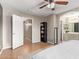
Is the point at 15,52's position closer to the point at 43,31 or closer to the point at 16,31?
the point at 16,31

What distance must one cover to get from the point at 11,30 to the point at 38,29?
2691mm

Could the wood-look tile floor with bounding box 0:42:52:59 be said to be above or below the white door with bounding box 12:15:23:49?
below

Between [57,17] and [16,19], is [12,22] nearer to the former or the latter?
[16,19]

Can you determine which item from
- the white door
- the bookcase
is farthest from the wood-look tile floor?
A: the bookcase

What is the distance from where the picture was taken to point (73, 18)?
8.14 meters

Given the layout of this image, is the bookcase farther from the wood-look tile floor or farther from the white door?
the wood-look tile floor

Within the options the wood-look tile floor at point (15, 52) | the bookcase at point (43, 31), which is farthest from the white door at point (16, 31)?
the bookcase at point (43, 31)

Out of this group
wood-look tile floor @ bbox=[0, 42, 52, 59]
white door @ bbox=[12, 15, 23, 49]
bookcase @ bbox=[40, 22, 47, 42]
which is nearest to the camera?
wood-look tile floor @ bbox=[0, 42, 52, 59]

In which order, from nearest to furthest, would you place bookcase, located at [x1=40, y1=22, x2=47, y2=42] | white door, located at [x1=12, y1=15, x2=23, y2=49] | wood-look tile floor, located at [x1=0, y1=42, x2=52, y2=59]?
wood-look tile floor, located at [x1=0, y1=42, x2=52, y2=59] < white door, located at [x1=12, y1=15, x2=23, y2=49] < bookcase, located at [x1=40, y1=22, x2=47, y2=42]

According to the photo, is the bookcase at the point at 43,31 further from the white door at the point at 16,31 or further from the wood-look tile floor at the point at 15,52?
the wood-look tile floor at the point at 15,52

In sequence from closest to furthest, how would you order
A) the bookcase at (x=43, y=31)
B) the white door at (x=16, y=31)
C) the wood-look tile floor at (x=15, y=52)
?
the wood-look tile floor at (x=15, y=52)
the white door at (x=16, y=31)
the bookcase at (x=43, y=31)

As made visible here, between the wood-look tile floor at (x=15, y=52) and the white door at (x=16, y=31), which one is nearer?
the wood-look tile floor at (x=15, y=52)

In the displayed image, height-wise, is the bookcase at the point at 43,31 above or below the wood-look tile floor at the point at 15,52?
above

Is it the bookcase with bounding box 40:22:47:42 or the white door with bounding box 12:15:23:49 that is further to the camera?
the bookcase with bounding box 40:22:47:42
